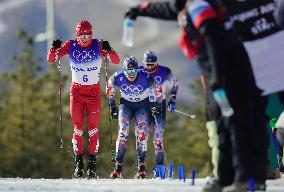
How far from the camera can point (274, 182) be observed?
782 cm

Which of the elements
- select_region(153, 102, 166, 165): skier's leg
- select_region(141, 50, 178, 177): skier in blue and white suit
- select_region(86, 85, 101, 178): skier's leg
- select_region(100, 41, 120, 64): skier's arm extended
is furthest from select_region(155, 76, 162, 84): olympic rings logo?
select_region(86, 85, 101, 178): skier's leg

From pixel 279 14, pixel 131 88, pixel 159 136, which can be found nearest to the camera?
pixel 279 14

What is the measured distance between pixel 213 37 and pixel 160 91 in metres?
7.26

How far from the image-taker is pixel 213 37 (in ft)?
18.5

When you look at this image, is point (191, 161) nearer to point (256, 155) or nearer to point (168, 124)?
point (168, 124)

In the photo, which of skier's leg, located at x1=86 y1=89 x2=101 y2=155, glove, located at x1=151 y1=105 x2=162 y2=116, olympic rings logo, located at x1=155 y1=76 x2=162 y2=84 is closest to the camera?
skier's leg, located at x1=86 y1=89 x2=101 y2=155

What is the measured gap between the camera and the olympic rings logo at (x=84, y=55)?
38.8 ft

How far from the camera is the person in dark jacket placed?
18.6 ft

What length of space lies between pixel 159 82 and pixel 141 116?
37.5 inches

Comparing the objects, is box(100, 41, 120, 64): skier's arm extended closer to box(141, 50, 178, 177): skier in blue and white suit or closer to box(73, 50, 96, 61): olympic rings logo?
box(73, 50, 96, 61): olympic rings logo

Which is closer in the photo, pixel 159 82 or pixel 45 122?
pixel 159 82

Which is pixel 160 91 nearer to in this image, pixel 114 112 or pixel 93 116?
pixel 114 112

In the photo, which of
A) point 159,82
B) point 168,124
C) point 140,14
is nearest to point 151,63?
point 159,82

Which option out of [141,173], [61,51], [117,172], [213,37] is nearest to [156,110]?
[141,173]
